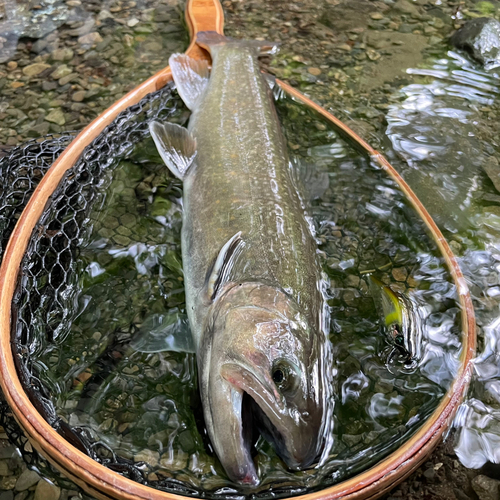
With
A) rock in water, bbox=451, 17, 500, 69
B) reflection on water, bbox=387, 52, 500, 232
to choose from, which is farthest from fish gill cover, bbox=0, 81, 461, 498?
rock in water, bbox=451, 17, 500, 69

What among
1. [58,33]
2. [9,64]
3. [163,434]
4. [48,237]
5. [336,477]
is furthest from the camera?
[58,33]

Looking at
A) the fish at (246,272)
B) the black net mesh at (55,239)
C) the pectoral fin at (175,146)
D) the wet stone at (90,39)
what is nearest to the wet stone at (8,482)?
the black net mesh at (55,239)

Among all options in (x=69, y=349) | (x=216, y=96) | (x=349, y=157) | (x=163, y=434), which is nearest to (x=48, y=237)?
(x=69, y=349)

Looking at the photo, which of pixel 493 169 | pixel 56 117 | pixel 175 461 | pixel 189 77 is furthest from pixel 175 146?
→ pixel 493 169

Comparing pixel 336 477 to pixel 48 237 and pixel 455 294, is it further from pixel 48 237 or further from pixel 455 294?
pixel 48 237

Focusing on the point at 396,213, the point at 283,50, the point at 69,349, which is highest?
the point at 283,50

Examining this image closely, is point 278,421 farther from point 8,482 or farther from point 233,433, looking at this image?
point 8,482

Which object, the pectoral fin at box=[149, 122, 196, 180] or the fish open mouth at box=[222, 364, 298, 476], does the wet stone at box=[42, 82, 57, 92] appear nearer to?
the pectoral fin at box=[149, 122, 196, 180]
